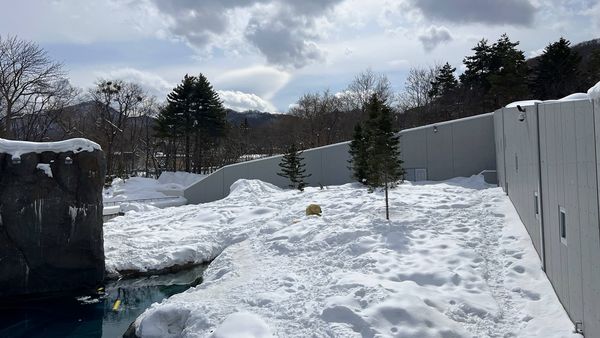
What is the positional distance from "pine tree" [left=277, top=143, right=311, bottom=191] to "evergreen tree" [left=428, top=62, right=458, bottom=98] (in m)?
20.7

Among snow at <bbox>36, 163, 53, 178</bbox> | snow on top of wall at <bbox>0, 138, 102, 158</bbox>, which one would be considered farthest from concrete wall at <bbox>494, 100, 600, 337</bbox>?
snow at <bbox>36, 163, 53, 178</bbox>

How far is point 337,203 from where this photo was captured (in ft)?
55.5

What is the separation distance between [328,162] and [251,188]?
5.24 meters

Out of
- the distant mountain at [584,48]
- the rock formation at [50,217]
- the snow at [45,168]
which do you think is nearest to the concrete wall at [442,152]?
the rock formation at [50,217]

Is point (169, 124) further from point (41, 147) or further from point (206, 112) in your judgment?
point (41, 147)

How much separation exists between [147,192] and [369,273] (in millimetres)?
28920

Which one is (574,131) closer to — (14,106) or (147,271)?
(147,271)

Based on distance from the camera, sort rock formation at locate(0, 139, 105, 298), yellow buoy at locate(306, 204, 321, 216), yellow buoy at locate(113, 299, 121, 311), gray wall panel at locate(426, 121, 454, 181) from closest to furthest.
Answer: yellow buoy at locate(113, 299, 121, 311) < rock formation at locate(0, 139, 105, 298) < yellow buoy at locate(306, 204, 321, 216) < gray wall panel at locate(426, 121, 454, 181)

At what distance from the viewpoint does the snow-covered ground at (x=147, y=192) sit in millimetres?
28344

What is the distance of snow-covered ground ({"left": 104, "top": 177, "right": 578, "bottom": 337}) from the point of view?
7012 mm

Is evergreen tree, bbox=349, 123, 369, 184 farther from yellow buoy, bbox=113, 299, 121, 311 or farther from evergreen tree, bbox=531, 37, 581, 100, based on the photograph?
evergreen tree, bbox=531, 37, 581, 100

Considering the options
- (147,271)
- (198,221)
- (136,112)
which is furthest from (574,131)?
(136,112)

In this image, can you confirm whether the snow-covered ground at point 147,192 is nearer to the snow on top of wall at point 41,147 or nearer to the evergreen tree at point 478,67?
the snow on top of wall at point 41,147

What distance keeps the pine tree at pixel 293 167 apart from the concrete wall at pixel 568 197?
17.1m
